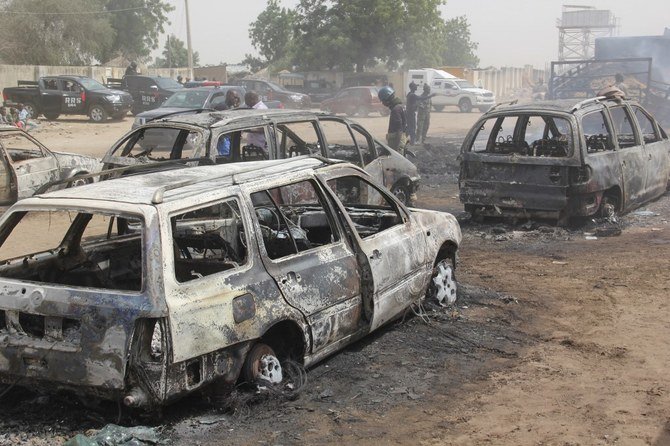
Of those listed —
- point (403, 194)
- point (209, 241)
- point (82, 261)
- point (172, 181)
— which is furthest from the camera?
point (403, 194)

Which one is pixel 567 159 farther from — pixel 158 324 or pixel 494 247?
pixel 158 324

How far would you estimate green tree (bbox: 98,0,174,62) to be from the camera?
64062 millimetres

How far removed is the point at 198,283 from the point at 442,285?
304cm

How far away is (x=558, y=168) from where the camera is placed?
10.1m

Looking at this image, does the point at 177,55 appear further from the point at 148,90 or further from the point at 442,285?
the point at 442,285

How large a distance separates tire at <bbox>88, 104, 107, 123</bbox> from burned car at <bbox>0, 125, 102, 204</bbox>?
53.9ft

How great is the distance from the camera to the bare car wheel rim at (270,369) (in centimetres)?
500

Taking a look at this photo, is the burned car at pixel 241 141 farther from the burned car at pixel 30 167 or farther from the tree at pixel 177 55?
the tree at pixel 177 55

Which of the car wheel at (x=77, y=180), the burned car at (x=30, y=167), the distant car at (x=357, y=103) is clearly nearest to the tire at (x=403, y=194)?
the car wheel at (x=77, y=180)

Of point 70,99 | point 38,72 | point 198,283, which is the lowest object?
point 198,283

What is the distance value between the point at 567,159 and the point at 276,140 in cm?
369

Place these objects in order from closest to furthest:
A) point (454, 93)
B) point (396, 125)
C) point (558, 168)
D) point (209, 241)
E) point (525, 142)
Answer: point (209, 241), point (558, 168), point (525, 142), point (396, 125), point (454, 93)

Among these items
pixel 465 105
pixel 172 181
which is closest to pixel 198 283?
pixel 172 181

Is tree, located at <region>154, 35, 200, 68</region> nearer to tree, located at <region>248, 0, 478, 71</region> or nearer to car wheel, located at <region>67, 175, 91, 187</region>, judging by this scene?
tree, located at <region>248, 0, 478, 71</region>
